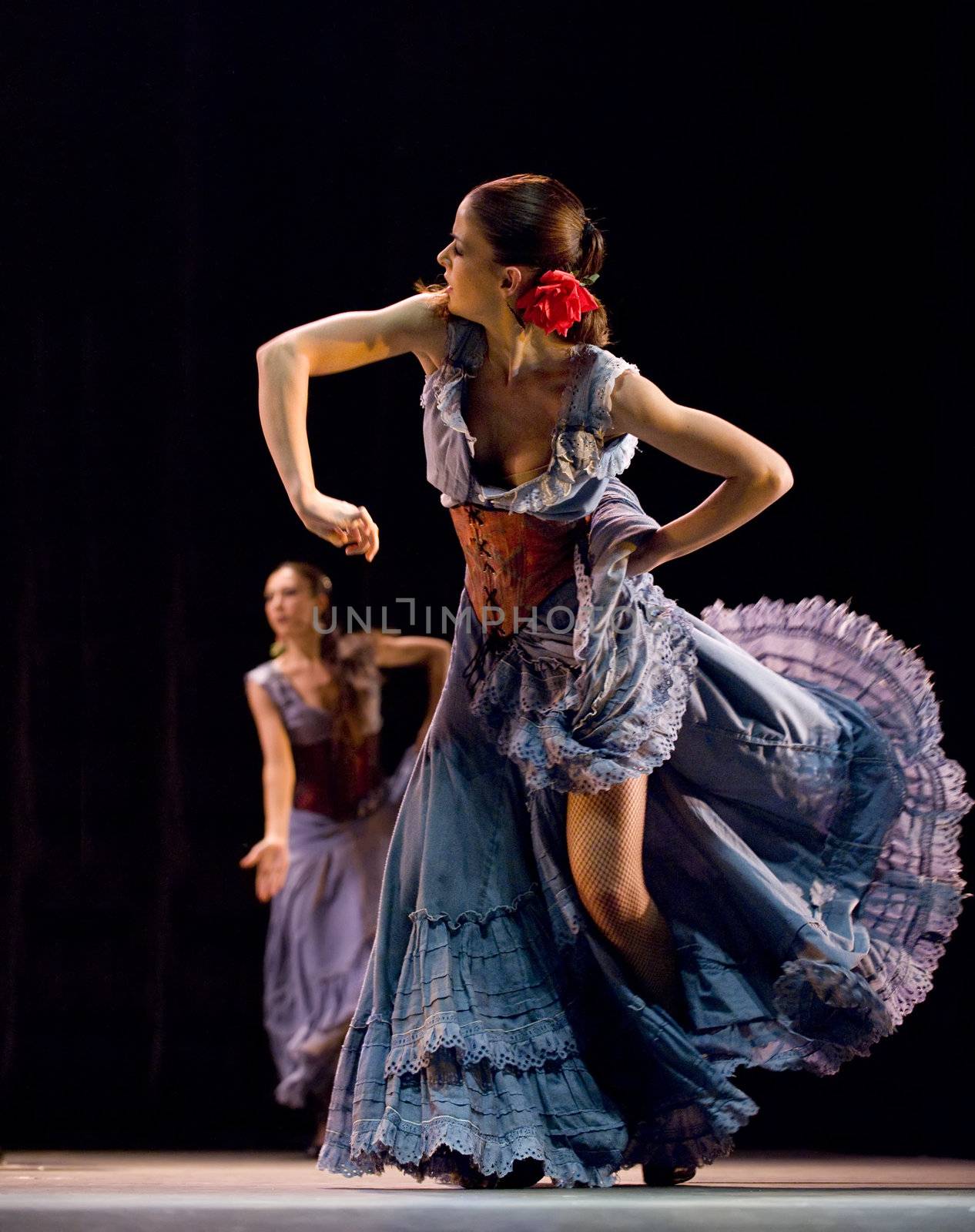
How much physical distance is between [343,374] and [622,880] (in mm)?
1568

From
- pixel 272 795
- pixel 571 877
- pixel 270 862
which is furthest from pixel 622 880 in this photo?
pixel 272 795

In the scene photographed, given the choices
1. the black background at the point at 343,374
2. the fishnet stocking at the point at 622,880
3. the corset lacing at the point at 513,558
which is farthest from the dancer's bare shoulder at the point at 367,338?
the black background at the point at 343,374

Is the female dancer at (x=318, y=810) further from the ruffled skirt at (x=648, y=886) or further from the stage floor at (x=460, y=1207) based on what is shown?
the ruffled skirt at (x=648, y=886)

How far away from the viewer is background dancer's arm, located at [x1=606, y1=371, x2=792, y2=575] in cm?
208

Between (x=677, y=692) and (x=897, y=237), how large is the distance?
145 cm

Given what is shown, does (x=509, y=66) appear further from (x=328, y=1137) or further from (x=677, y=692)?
(x=328, y=1137)

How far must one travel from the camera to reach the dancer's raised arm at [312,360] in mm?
2010

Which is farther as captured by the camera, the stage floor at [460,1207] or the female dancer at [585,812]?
the female dancer at [585,812]

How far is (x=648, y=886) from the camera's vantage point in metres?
2.29

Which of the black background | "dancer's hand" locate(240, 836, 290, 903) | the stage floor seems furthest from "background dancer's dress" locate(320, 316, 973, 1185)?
"dancer's hand" locate(240, 836, 290, 903)

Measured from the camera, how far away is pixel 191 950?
339cm

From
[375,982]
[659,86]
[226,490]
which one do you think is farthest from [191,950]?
[659,86]

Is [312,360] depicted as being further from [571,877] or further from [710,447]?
[571,877]

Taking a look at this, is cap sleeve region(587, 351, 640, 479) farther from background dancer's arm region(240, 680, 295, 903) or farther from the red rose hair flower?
background dancer's arm region(240, 680, 295, 903)
